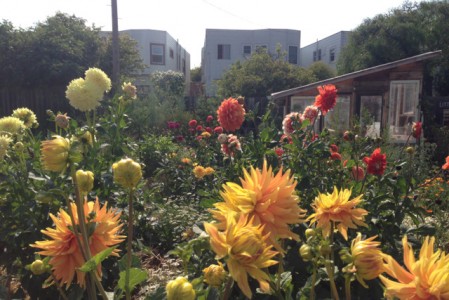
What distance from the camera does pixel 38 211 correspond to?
7.01 ft

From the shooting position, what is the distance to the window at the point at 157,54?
95.8 feet

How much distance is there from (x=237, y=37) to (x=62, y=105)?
1605cm

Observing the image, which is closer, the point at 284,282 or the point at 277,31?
the point at 284,282

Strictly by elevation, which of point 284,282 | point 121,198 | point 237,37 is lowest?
point 121,198

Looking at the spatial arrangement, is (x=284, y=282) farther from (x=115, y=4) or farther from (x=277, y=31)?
(x=277, y=31)

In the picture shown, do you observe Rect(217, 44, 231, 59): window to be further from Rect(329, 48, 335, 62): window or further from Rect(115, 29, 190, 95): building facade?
Rect(329, 48, 335, 62): window

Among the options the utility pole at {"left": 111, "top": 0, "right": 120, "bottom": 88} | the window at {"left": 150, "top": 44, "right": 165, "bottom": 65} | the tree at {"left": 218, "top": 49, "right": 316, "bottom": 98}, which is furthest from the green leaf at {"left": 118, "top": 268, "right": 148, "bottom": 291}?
the window at {"left": 150, "top": 44, "right": 165, "bottom": 65}

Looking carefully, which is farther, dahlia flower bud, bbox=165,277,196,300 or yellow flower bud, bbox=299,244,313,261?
yellow flower bud, bbox=299,244,313,261

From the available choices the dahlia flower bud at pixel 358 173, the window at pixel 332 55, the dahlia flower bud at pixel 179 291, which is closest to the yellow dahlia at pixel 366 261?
the dahlia flower bud at pixel 179 291

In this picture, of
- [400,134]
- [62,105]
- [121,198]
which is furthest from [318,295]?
[62,105]

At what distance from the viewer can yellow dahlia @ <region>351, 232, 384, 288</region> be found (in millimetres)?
796

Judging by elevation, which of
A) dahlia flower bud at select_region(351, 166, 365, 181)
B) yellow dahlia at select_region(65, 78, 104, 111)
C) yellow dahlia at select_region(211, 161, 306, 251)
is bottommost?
dahlia flower bud at select_region(351, 166, 365, 181)

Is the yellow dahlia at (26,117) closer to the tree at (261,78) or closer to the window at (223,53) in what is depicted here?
the tree at (261,78)

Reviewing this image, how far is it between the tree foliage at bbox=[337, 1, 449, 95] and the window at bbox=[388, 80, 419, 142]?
6039 mm
